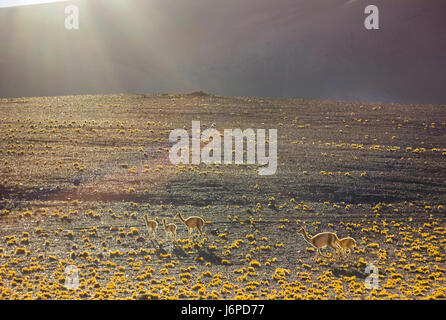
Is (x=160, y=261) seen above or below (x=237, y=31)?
below

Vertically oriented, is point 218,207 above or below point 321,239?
above

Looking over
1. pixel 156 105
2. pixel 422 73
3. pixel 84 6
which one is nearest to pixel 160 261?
pixel 156 105

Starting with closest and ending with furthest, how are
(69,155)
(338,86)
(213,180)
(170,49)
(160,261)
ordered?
(160,261) < (213,180) < (69,155) < (338,86) < (170,49)

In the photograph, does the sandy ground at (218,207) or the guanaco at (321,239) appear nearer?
the sandy ground at (218,207)

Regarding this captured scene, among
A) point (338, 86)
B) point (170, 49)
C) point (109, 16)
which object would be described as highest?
point (109, 16)

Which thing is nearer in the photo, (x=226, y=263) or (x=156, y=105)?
(x=226, y=263)

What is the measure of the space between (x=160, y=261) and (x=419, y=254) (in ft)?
31.7

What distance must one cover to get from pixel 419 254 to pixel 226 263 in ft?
24.5

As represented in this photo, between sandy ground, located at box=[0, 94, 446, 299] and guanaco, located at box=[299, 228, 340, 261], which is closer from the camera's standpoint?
sandy ground, located at box=[0, 94, 446, 299]

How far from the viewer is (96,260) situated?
17891 mm

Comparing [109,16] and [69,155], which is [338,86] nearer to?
[109,16]

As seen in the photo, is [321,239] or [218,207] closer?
[321,239]
